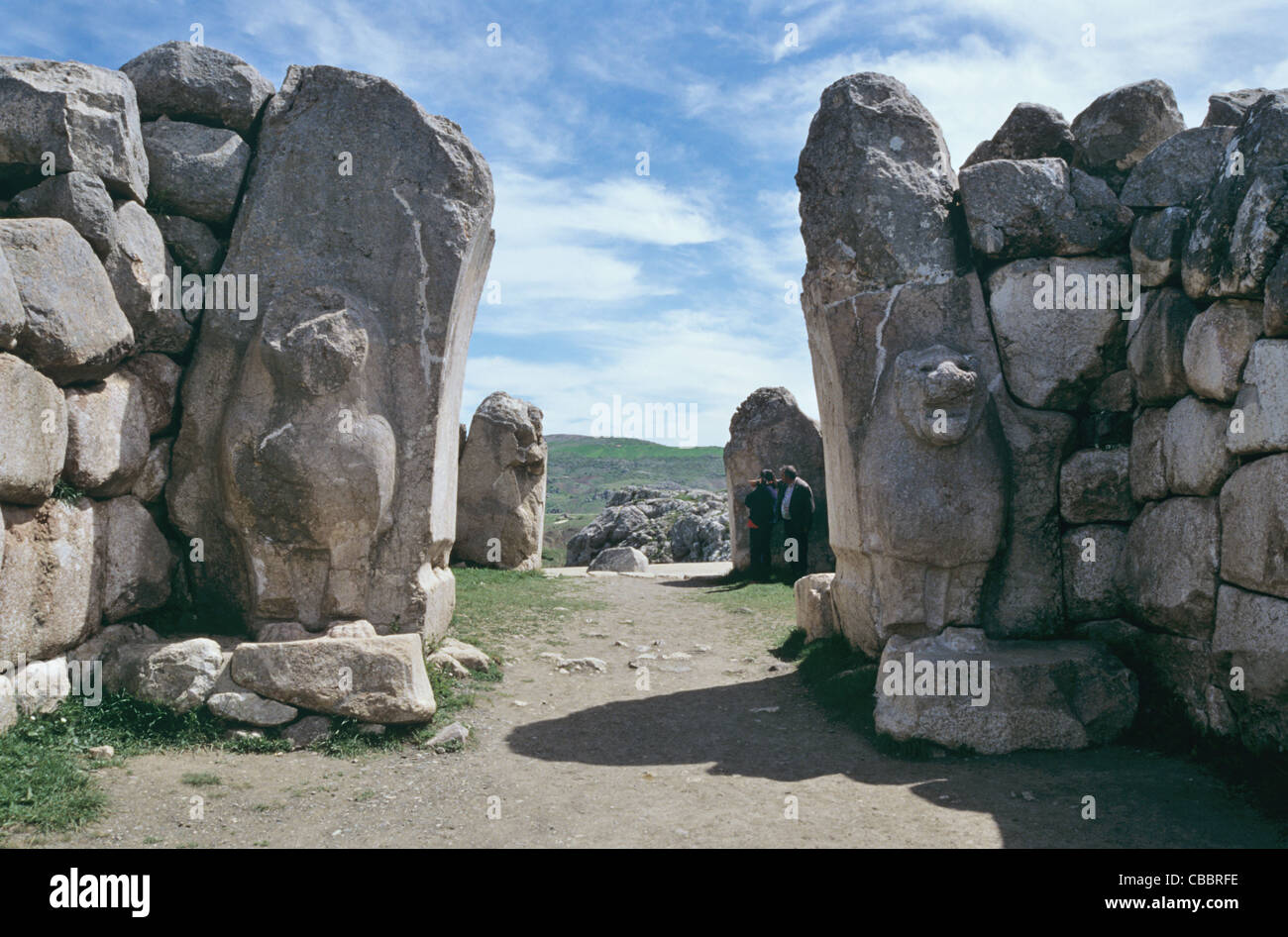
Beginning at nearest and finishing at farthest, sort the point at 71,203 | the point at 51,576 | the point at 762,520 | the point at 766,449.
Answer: the point at 51,576
the point at 71,203
the point at 762,520
the point at 766,449

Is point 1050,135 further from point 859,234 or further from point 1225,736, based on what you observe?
point 1225,736

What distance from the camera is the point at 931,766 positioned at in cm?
527

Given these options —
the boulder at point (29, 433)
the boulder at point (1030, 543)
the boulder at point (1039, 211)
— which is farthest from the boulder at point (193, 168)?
the boulder at point (1030, 543)

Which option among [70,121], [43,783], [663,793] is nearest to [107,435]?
[70,121]

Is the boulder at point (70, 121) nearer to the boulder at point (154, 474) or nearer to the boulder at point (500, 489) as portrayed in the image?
the boulder at point (154, 474)

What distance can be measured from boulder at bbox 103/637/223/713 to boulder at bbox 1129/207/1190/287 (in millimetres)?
5844

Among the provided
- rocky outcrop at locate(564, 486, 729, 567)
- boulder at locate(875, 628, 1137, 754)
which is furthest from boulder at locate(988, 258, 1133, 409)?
rocky outcrop at locate(564, 486, 729, 567)

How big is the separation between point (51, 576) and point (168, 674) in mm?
803

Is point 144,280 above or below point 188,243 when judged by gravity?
below

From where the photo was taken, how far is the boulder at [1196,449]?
4.94 meters

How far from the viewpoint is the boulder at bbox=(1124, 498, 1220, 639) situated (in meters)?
5.03

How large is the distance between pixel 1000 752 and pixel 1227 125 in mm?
4024

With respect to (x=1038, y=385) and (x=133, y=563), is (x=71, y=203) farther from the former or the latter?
(x=1038, y=385)

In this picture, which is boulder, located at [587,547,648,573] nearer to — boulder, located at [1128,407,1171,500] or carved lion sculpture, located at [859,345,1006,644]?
carved lion sculpture, located at [859,345,1006,644]
